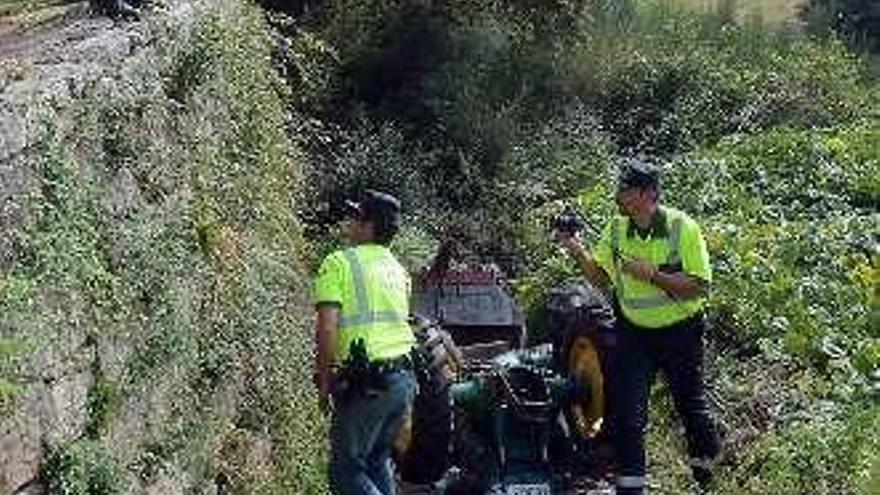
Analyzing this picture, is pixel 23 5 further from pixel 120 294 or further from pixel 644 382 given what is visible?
pixel 644 382

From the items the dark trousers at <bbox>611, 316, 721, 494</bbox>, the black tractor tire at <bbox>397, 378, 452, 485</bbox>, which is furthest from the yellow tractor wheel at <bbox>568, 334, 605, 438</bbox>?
the black tractor tire at <bbox>397, 378, 452, 485</bbox>

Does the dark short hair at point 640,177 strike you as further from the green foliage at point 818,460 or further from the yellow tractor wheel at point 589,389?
the green foliage at point 818,460

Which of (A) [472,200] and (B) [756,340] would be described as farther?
(A) [472,200]

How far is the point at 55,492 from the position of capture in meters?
5.65

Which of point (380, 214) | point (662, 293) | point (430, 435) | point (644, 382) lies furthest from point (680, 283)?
point (380, 214)

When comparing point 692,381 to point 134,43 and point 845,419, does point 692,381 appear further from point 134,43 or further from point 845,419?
point 134,43

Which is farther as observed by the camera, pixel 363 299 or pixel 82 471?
pixel 363 299

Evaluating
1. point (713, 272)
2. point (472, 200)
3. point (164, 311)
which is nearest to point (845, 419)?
point (713, 272)

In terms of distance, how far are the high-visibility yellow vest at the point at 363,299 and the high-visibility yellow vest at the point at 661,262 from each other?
1.93m

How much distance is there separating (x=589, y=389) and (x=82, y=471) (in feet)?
14.9

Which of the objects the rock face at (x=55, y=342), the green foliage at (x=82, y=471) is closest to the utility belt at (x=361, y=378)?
the rock face at (x=55, y=342)

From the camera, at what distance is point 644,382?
9281mm

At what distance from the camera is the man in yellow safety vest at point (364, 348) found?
25.2 feet

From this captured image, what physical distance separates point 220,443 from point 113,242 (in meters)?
1.96
